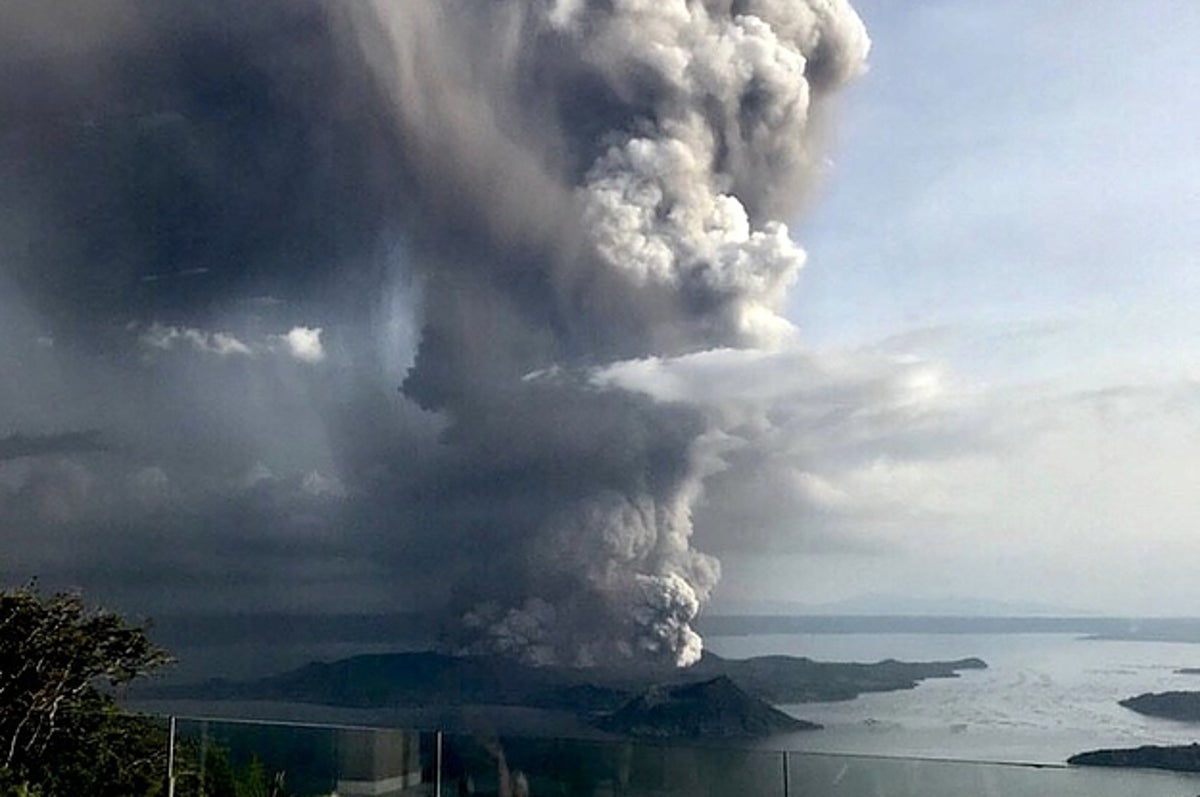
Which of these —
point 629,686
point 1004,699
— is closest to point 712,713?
point 629,686

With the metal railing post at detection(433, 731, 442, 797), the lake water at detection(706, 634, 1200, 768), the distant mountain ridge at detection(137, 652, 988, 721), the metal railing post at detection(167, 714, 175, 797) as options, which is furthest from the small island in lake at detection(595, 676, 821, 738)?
the metal railing post at detection(433, 731, 442, 797)

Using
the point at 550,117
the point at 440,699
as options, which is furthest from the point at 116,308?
the point at 440,699

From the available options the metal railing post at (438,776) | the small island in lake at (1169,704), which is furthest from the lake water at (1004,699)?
the metal railing post at (438,776)

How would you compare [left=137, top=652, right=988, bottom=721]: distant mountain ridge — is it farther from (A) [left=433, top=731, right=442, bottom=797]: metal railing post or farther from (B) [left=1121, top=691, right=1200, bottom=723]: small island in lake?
(A) [left=433, top=731, right=442, bottom=797]: metal railing post

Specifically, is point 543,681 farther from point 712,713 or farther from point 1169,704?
point 1169,704

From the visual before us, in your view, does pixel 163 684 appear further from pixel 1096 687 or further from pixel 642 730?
pixel 1096 687
